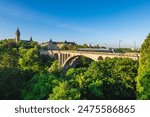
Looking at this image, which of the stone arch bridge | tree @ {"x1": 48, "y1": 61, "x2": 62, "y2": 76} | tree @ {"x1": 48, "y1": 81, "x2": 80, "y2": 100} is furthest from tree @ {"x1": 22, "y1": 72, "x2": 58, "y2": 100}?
the stone arch bridge

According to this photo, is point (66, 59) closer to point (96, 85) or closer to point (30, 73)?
point (30, 73)

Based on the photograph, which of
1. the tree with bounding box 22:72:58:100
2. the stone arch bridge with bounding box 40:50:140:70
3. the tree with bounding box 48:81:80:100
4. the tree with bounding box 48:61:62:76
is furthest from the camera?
the stone arch bridge with bounding box 40:50:140:70

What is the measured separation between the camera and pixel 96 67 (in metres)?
33.0

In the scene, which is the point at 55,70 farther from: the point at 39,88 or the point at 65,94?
the point at 65,94

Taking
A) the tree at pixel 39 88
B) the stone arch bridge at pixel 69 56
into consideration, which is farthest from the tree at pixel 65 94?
the stone arch bridge at pixel 69 56

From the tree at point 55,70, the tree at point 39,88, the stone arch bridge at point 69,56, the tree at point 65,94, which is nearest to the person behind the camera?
the tree at point 65,94

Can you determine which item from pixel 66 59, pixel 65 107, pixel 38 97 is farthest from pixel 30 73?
pixel 66 59

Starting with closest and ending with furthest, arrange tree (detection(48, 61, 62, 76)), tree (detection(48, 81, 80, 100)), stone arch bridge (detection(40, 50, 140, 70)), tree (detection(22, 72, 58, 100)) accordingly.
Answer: tree (detection(48, 81, 80, 100)) < tree (detection(22, 72, 58, 100)) < tree (detection(48, 61, 62, 76)) < stone arch bridge (detection(40, 50, 140, 70))

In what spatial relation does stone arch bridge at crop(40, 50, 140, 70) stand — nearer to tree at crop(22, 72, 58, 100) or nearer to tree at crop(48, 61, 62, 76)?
tree at crop(48, 61, 62, 76)

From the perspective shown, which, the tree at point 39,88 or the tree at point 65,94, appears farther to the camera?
the tree at point 39,88

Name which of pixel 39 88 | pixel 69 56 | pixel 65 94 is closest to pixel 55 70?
pixel 39 88

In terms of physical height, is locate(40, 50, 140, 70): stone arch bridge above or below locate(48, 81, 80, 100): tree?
above

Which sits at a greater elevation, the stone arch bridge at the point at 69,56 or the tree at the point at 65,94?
the stone arch bridge at the point at 69,56

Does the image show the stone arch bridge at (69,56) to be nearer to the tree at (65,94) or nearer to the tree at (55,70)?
the tree at (55,70)
